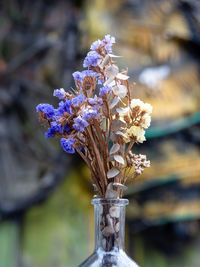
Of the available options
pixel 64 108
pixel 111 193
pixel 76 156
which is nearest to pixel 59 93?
pixel 64 108

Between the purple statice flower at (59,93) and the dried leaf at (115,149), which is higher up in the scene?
the purple statice flower at (59,93)

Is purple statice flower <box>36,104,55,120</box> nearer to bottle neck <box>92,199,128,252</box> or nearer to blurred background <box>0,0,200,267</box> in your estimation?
bottle neck <box>92,199,128,252</box>

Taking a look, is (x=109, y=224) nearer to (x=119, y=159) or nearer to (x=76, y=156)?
(x=119, y=159)

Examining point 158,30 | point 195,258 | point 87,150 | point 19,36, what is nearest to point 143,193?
point 195,258

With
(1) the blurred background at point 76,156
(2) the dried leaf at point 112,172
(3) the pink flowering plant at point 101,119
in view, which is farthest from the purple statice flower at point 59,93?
(1) the blurred background at point 76,156

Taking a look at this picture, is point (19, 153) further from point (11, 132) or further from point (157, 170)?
point (157, 170)

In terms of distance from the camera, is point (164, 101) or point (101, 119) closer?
point (101, 119)

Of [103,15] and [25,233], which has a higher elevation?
[103,15]

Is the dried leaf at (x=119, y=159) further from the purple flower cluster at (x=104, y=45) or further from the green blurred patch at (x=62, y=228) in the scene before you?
the green blurred patch at (x=62, y=228)
